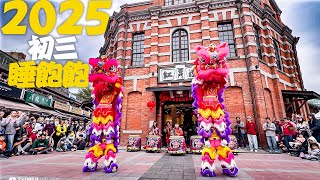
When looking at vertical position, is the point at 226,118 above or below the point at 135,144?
above

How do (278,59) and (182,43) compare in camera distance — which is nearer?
(182,43)

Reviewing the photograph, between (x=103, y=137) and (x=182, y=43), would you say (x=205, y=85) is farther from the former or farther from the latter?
(x=182, y=43)

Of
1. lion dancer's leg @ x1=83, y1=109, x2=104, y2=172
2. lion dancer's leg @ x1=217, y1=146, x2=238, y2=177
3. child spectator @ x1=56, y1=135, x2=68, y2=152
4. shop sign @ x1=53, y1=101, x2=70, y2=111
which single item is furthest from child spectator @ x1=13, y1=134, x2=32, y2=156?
shop sign @ x1=53, y1=101, x2=70, y2=111

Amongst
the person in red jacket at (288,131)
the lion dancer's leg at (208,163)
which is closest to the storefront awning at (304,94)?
the person in red jacket at (288,131)

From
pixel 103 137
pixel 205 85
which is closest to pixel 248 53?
pixel 205 85

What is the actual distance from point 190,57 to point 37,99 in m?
14.9

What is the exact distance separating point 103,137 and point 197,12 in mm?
11548

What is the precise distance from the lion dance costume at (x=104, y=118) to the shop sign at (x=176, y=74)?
23.7 ft

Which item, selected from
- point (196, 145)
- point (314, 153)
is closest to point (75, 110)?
point (196, 145)

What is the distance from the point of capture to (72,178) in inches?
141

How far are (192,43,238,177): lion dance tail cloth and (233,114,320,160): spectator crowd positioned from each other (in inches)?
195

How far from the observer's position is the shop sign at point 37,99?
15750 mm

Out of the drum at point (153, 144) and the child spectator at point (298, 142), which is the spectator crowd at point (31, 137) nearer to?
the drum at point (153, 144)

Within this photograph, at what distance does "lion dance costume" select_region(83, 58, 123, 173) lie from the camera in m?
4.30
